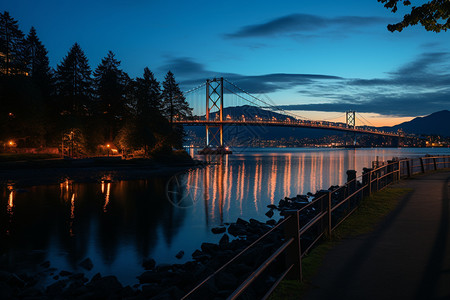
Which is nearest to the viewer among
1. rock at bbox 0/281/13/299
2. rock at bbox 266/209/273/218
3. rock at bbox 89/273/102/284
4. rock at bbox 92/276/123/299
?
rock at bbox 0/281/13/299

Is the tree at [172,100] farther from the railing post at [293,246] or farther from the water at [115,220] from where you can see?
the railing post at [293,246]

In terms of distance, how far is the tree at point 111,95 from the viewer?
2671 inches

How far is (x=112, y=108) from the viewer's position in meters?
68.2

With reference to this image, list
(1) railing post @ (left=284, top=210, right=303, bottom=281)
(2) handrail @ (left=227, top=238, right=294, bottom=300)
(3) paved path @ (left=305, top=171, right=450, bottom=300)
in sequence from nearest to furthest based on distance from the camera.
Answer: (2) handrail @ (left=227, top=238, right=294, bottom=300), (3) paved path @ (left=305, top=171, right=450, bottom=300), (1) railing post @ (left=284, top=210, right=303, bottom=281)

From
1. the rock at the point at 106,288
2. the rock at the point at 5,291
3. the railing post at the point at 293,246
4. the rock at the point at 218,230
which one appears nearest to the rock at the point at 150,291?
the rock at the point at 106,288

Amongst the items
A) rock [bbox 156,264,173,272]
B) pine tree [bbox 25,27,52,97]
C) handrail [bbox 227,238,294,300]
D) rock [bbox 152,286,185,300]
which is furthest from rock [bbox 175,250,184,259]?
pine tree [bbox 25,27,52,97]

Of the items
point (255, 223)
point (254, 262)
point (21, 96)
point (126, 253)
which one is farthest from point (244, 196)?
point (21, 96)

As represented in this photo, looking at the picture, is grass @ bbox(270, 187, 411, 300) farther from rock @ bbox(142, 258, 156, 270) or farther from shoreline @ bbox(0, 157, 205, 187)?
shoreline @ bbox(0, 157, 205, 187)

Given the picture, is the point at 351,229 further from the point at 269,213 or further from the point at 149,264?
the point at 269,213

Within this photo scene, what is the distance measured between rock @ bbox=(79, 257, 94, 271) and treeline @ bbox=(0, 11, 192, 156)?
45937mm

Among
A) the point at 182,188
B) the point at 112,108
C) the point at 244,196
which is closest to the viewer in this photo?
the point at 244,196

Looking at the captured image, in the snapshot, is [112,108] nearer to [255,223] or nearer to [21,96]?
[21,96]

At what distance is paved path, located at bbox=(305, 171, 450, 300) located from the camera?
5570mm

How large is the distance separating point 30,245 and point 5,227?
393cm
